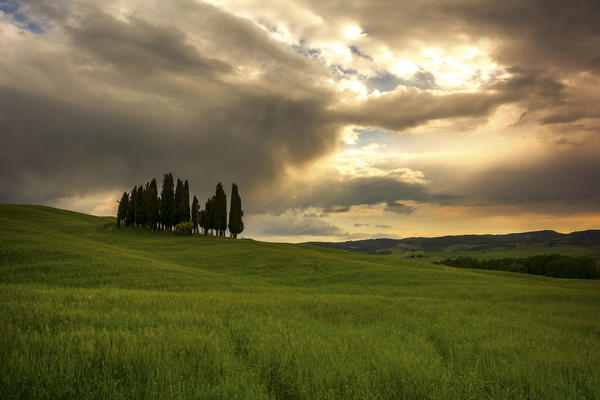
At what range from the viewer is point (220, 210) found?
297 feet

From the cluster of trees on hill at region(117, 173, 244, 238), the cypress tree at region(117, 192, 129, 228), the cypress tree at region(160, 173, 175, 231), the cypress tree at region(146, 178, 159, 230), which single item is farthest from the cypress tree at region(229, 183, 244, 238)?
the cypress tree at region(117, 192, 129, 228)

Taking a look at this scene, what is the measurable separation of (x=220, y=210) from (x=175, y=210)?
1268 centimetres

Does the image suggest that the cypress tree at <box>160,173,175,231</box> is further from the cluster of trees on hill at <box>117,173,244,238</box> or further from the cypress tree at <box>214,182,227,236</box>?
the cypress tree at <box>214,182,227,236</box>

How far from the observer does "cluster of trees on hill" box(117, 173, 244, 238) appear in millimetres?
85250

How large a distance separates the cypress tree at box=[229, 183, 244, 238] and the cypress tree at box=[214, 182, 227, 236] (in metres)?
1.79

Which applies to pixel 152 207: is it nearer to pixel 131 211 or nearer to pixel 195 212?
pixel 131 211

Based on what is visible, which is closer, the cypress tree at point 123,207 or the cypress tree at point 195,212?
the cypress tree at point 123,207

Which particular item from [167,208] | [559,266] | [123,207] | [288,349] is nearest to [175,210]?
[167,208]

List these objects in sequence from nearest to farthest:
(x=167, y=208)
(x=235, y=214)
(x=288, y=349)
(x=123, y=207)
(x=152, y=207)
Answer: (x=288, y=349), (x=123, y=207), (x=152, y=207), (x=167, y=208), (x=235, y=214)

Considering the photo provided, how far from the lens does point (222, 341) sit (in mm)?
8461

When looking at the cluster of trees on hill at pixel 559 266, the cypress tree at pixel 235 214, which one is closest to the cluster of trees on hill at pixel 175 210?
the cypress tree at pixel 235 214

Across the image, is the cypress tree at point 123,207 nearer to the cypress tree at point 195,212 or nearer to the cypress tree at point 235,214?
the cypress tree at point 195,212

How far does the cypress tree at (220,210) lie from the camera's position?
89812mm

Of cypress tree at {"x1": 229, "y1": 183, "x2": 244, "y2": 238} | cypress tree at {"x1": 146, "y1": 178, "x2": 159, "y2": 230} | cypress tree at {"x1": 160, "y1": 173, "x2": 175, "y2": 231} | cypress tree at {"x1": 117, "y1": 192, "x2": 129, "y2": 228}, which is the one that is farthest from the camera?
cypress tree at {"x1": 229, "y1": 183, "x2": 244, "y2": 238}
